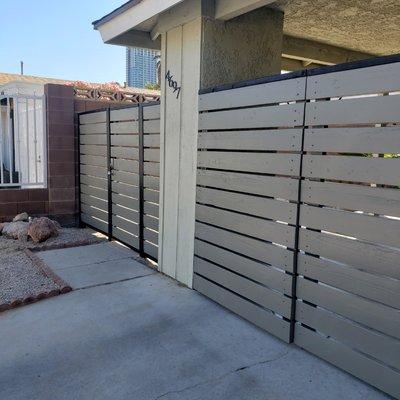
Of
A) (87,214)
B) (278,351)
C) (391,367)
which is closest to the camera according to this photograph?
(391,367)

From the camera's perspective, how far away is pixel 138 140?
16.6ft

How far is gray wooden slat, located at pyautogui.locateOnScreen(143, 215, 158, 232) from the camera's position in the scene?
4.80 m

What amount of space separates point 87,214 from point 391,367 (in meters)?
5.20

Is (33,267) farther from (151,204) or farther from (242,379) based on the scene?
(242,379)

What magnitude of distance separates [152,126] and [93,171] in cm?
195

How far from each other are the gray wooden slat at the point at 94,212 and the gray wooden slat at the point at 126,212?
0.32 m

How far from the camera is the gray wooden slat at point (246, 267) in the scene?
3021 mm

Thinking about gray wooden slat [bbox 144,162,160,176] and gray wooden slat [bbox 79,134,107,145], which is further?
gray wooden slat [bbox 79,134,107,145]

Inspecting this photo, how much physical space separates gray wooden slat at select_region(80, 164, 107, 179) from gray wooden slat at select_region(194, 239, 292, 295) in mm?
2624

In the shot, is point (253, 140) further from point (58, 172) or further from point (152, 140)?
point (58, 172)

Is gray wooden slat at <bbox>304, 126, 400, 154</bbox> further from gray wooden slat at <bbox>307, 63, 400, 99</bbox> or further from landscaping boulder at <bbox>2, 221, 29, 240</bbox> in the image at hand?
landscaping boulder at <bbox>2, 221, 29, 240</bbox>

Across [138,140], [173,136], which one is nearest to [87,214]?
[138,140]

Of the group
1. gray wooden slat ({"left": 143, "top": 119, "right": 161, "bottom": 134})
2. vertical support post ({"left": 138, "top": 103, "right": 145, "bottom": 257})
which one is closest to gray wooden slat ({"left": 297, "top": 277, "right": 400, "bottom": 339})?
gray wooden slat ({"left": 143, "top": 119, "right": 161, "bottom": 134})

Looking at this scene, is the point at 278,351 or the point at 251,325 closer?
the point at 278,351
